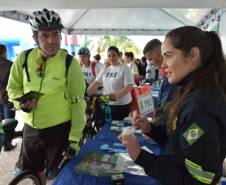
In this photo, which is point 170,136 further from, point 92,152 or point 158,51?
point 158,51

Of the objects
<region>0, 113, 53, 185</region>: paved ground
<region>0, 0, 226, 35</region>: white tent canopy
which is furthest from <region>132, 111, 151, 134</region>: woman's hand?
<region>0, 0, 226, 35</region>: white tent canopy

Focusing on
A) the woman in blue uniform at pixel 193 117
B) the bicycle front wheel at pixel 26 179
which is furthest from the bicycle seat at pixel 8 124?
the woman in blue uniform at pixel 193 117

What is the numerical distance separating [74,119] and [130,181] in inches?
24.6

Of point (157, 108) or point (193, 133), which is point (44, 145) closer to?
point (157, 108)

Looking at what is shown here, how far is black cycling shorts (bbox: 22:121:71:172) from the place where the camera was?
1708 mm

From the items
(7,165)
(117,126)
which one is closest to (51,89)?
(117,126)

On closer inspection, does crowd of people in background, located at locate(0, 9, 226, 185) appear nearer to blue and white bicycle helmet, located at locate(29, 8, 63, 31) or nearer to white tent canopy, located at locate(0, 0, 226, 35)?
blue and white bicycle helmet, located at locate(29, 8, 63, 31)

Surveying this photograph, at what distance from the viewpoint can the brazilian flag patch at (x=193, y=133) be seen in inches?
31.1

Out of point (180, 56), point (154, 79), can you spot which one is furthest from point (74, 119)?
point (154, 79)

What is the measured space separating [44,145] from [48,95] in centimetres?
34

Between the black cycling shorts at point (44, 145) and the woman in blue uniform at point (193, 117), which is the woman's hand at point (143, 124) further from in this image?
the black cycling shorts at point (44, 145)

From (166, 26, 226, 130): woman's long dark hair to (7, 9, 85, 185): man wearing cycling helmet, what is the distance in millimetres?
883

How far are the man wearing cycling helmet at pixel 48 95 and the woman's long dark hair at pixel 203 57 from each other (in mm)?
883

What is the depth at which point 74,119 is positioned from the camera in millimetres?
1733
